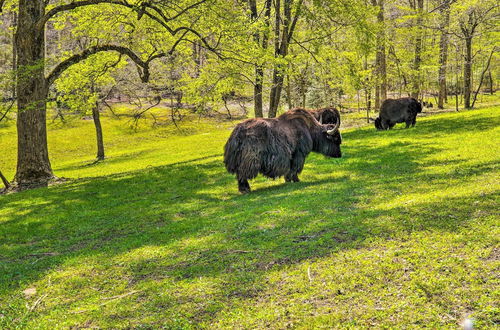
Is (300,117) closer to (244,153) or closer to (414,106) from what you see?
(244,153)

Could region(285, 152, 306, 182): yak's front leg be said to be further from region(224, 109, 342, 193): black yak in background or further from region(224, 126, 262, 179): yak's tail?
region(224, 126, 262, 179): yak's tail

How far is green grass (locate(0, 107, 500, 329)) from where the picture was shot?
4.77 metres

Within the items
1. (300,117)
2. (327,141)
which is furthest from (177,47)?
(327,141)

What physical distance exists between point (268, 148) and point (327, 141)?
300 cm

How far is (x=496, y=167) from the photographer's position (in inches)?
422

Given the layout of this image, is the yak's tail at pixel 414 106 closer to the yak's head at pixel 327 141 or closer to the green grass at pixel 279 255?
the green grass at pixel 279 255

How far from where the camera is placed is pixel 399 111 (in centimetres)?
2469

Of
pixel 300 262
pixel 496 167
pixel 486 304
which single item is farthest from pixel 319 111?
pixel 486 304

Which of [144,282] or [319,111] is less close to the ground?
[319,111]

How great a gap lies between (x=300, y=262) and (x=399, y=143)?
14.5 m

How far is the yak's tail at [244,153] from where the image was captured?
12156 mm

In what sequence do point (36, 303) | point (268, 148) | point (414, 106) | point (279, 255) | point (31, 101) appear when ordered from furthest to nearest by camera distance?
point (414, 106), point (31, 101), point (268, 148), point (279, 255), point (36, 303)

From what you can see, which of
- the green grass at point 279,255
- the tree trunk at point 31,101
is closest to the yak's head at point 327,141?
the green grass at point 279,255

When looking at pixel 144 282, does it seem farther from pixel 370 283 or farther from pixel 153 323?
pixel 370 283
